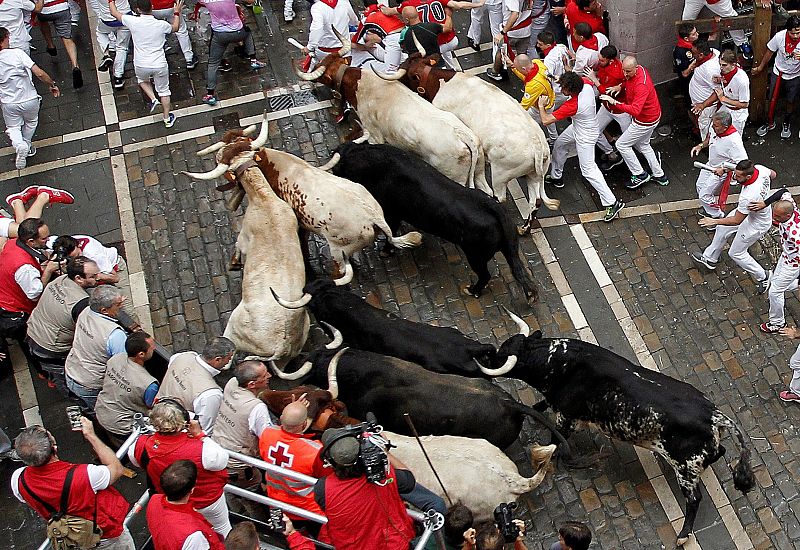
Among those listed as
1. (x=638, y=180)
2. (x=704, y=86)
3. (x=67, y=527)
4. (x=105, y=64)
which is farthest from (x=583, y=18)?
(x=67, y=527)

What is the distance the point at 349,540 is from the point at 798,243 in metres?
6.10

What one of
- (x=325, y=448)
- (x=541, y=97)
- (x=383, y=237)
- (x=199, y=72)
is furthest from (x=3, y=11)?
(x=325, y=448)

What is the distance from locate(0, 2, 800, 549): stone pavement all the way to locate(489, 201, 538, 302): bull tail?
11.7 inches

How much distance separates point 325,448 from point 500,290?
199 inches

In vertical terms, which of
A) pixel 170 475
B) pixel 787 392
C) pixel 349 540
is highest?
pixel 170 475

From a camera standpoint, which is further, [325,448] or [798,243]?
[798,243]

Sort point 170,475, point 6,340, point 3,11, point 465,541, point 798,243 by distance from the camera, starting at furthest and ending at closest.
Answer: point 3,11 < point 6,340 < point 798,243 < point 465,541 < point 170,475

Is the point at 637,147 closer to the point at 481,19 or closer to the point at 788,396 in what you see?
the point at 481,19

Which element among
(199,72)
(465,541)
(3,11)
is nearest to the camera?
(465,541)

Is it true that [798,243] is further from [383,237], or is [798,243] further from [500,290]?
[383,237]

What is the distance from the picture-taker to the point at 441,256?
1177 cm

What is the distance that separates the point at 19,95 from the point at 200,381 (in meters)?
6.60

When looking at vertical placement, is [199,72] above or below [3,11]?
below

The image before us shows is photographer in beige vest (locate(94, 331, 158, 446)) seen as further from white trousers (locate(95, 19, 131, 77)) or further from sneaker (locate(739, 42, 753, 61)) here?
sneaker (locate(739, 42, 753, 61))
